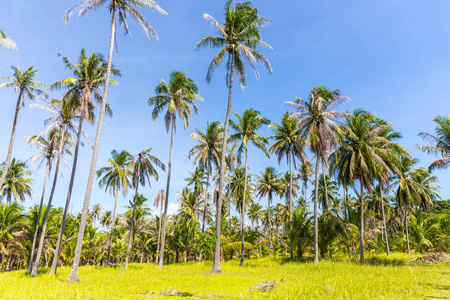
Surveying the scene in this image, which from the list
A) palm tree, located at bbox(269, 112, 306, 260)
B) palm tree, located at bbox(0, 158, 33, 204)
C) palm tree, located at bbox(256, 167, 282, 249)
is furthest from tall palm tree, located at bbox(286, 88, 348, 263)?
palm tree, located at bbox(0, 158, 33, 204)

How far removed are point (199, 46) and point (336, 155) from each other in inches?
673

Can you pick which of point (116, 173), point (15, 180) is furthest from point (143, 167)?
point (15, 180)

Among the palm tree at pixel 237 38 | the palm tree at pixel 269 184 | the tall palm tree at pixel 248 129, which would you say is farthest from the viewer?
the palm tree at pixel 269 184

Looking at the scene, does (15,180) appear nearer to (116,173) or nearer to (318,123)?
(116,173)

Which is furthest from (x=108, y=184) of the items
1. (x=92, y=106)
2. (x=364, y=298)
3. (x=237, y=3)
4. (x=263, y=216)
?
(x=263, y=216)

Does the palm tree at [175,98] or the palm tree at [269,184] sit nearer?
the palm tree at [175,98]

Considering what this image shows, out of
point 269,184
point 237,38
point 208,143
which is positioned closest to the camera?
point 237,38

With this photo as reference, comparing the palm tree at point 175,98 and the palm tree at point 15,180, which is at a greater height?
the palm tree at point 175,98

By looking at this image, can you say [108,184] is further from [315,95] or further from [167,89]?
[315,95]

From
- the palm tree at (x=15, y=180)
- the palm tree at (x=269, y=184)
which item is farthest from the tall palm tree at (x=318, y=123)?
the palm tree at (x=15, y=180)

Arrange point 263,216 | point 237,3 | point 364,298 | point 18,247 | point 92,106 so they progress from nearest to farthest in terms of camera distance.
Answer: point 364,298, point 237,3, point 92,106, point 18,247, point 263,216

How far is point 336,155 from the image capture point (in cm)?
2634

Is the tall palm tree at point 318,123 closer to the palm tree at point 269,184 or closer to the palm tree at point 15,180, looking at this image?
the palm tree at point 269,184

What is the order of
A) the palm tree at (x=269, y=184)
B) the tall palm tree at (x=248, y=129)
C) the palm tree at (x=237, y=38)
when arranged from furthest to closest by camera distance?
1. the palm tree at (x=269, y=184)
2. the tall palm tree at (x=248, y=129)
3. the palm tree at (x=237, y=38)
